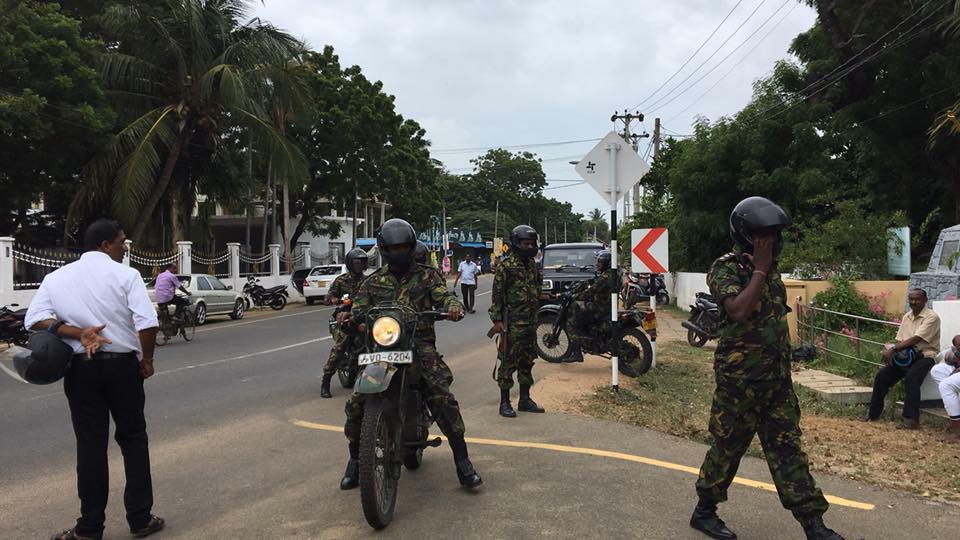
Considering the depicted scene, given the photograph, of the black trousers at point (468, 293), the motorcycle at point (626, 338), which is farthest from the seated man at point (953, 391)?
the black trousers at point (468, 293)

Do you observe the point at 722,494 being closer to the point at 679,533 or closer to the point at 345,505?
the point at 679,533

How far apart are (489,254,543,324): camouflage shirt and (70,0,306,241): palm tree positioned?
14.8m

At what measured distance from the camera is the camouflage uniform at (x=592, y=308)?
347 inches

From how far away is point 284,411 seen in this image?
23.0ft

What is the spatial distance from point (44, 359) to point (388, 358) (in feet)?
5.68

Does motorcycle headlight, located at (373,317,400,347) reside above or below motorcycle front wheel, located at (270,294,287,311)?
above

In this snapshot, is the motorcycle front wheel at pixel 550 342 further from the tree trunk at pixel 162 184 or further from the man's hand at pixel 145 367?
the tree trunk at pixel 162 184

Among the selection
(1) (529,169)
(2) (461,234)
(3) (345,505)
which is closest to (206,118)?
(3) (345,505)

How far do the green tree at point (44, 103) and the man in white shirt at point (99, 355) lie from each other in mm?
12513

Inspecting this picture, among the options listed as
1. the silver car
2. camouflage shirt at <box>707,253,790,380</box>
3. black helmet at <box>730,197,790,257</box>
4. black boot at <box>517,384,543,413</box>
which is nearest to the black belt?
camouflage shirt at <box>707,253,790,380</box>

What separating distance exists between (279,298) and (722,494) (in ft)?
69.9

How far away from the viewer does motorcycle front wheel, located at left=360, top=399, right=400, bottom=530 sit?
3.58 metres

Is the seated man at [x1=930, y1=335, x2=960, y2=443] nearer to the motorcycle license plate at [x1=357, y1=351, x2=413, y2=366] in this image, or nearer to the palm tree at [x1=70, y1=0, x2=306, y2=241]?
the motorcycle license plate at [x1=357, y1=351, x2=413, y2=366]

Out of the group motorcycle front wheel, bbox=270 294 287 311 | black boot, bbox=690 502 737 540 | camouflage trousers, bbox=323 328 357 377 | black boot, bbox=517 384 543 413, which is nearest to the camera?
black boot, bbox=690 502 737 540
